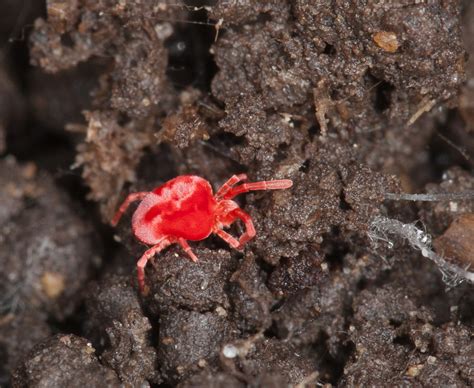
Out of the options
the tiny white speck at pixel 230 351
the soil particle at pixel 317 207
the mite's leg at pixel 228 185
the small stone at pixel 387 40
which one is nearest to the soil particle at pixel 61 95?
the mite's leg at pixel 228 185

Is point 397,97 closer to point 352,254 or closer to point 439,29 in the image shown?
point 439,29

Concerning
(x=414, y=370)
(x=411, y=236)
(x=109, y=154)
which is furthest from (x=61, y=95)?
(x=414, y=370)

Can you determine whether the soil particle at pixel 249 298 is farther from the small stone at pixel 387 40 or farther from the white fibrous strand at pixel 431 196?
the small stone at pixel 387 40

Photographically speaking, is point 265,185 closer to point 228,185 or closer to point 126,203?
point 228,185

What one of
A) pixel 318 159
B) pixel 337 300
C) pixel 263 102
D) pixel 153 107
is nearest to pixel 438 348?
pixel 337 300

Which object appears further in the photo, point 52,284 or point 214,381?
point 52,284

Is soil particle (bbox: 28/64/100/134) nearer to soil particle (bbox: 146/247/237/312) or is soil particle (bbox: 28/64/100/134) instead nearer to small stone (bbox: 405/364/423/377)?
soil particle (bbox: 146/247/237/312)

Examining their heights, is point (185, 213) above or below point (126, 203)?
above
